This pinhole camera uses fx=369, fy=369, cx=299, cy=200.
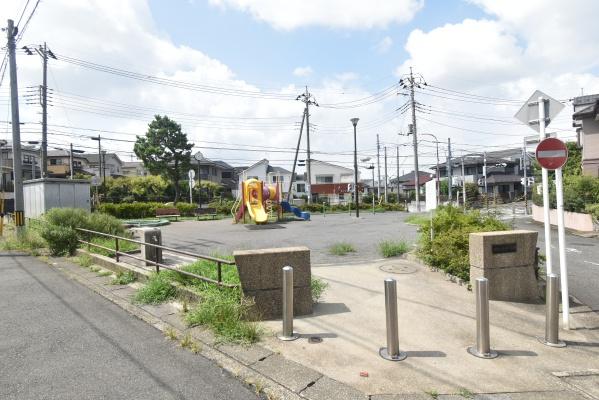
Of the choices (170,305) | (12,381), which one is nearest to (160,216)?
(170,305)

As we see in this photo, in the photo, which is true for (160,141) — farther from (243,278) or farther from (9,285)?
(243,278)

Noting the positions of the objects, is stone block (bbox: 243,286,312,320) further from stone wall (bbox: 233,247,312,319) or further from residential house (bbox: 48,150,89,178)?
residential house (bbox: 48,150,89,178)

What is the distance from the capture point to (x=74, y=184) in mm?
13898

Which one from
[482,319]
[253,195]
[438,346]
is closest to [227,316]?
[438,346]

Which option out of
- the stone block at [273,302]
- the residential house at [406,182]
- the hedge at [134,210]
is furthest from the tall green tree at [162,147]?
the residential house at [406,182]

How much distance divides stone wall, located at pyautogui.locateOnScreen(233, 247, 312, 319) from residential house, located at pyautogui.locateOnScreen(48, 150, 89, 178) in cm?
5173

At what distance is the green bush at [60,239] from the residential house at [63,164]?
43.8 metres

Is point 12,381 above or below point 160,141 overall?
below

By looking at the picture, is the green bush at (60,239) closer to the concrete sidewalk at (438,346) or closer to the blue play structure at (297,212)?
the concrete sidewalk at (438,346)

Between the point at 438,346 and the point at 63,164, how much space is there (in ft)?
194

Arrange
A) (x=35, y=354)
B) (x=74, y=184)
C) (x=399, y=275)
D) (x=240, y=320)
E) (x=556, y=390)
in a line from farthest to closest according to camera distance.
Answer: (x=74, y=184) → (x=399, y=275) → (x=240, y=320) → (x=35, y=354) → (x=556, y=390)

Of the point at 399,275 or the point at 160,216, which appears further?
the point at 160,216

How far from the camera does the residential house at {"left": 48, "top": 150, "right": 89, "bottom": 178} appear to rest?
48.6m

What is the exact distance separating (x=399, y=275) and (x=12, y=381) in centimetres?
593
